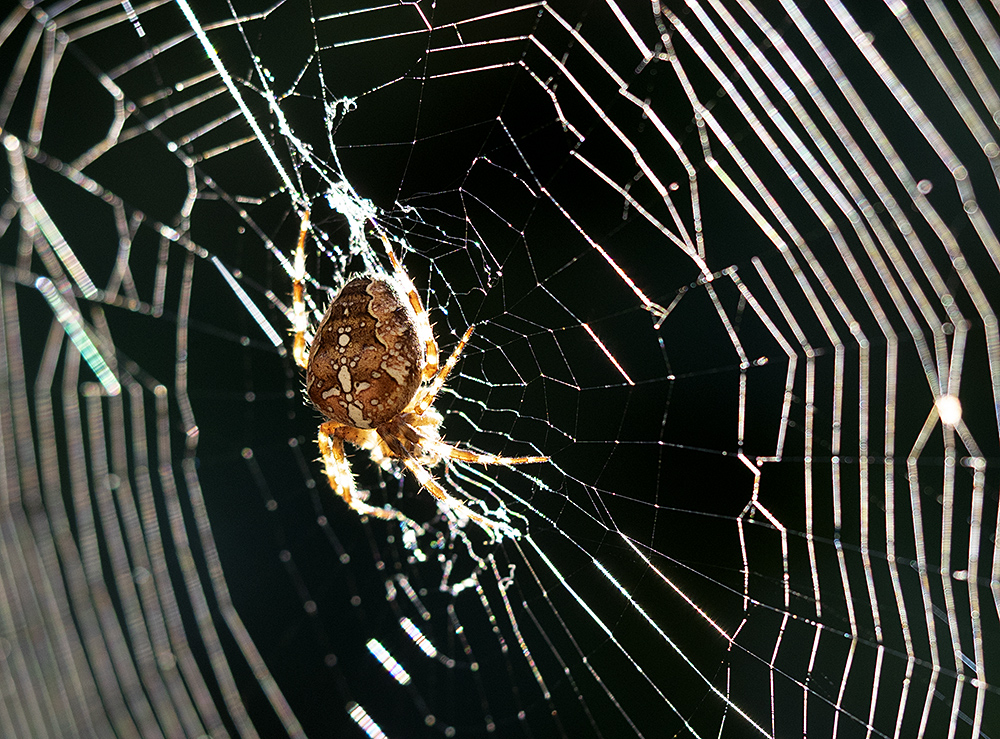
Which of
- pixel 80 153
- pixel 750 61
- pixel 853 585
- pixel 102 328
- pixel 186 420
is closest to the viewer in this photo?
pixel 750 61

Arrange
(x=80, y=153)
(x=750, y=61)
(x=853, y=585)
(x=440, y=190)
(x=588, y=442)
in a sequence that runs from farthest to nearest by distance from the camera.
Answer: (x=80, y=153) → (x=853, y=585) → (x=588, y=442) → (x=440, y=190) → (x=750, y=61)

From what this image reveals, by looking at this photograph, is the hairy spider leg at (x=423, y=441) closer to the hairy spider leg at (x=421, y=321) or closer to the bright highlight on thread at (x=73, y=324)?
the hairy spider leg at (x=421, y=321)

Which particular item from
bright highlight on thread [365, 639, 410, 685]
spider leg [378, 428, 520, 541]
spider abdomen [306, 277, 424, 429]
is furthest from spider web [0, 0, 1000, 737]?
spider abdomen [306, 277, 424, 429]

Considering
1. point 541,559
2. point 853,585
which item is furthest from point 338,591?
point 853,585

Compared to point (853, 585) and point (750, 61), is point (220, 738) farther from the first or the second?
point (750, 61)

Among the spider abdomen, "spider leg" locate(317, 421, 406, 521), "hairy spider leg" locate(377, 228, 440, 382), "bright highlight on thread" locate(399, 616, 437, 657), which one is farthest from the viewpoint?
"bright highlight on thread" locate(399, 616, 437, 657)

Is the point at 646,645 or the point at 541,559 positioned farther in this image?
the point at 646,645

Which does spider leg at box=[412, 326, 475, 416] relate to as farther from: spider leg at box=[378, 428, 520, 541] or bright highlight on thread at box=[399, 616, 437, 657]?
bright highlight on thread at box=[399, 616, 437, 657]
